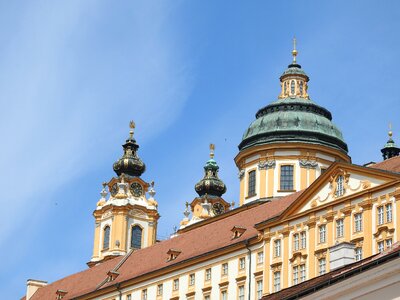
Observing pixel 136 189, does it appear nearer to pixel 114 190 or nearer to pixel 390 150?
pixel 114 190

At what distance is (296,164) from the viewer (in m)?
97.8

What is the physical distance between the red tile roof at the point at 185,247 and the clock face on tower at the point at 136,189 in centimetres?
2442

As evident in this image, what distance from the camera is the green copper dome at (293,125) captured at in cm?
9831

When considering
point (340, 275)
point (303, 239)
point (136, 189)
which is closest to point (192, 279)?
point (303, 239)

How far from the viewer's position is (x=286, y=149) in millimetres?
98062

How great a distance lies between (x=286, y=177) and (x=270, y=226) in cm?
2182

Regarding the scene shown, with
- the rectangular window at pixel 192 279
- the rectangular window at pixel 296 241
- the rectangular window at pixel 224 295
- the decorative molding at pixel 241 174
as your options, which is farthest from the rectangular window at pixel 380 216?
the decorative molding at pixel 241 174

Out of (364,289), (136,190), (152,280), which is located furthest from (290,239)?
(136,190)

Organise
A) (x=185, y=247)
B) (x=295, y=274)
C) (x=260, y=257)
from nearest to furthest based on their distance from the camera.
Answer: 1. (x=295, y=274)
2. (x=260, y=257)
3. (x=185, y=247)

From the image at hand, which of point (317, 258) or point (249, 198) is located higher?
point (249, 198)

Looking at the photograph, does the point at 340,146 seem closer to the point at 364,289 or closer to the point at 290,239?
the point at 290,239

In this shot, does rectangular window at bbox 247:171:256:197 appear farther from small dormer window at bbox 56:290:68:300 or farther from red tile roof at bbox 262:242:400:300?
red tile roof at bbox 262:242:400:300

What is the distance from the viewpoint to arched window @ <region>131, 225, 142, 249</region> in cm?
12297

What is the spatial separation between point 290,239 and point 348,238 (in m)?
5.88
